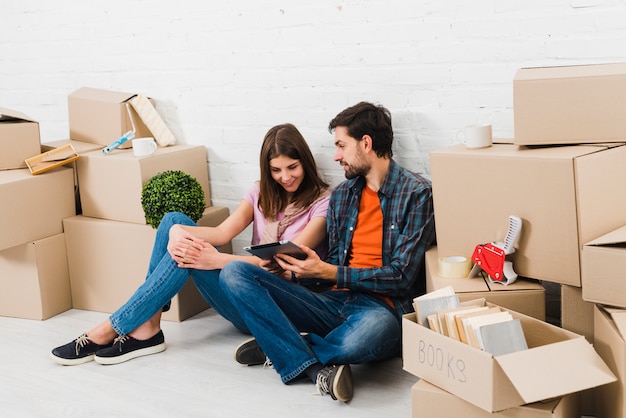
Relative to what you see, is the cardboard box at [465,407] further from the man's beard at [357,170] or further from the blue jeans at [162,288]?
the blue jeans at [162,288]

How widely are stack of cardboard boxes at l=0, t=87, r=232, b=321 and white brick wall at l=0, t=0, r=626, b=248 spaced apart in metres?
0.20

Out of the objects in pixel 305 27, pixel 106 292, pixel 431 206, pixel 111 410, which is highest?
pixel 305 27

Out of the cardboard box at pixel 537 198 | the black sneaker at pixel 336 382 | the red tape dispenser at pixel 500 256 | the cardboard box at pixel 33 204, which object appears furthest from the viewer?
the cardboard box at pixel 33 204

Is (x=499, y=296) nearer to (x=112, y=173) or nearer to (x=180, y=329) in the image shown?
(x=180, y=329)

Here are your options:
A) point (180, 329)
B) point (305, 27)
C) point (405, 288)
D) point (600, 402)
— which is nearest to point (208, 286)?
point (180, 329)

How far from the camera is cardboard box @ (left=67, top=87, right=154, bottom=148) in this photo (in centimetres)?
352

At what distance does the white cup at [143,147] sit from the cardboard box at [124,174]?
33 mm

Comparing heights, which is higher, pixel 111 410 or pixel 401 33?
pixel 401 33

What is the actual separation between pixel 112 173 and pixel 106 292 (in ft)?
1.64

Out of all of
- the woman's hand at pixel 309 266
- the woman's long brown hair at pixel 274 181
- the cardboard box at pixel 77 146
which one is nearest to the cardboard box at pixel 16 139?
the cardboard box at pixel 77 146

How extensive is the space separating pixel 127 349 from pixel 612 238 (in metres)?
1.70

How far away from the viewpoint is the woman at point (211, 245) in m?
2.81

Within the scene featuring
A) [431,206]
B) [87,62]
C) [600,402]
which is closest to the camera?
[600,402]

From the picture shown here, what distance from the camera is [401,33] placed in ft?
9.46
